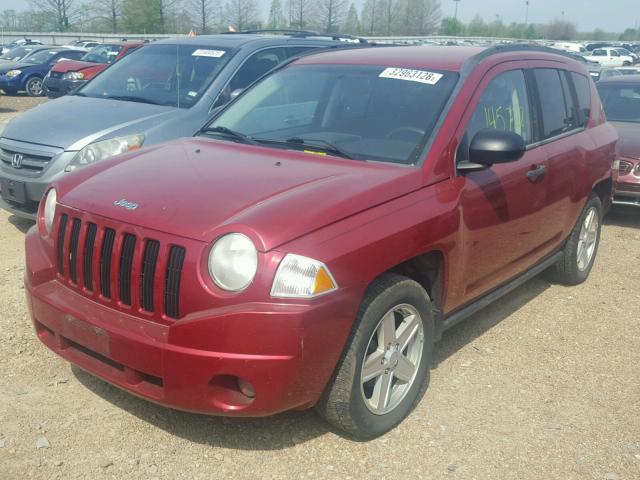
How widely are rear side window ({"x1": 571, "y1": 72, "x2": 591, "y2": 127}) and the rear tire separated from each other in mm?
642

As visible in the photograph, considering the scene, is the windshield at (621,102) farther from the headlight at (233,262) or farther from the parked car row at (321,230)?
the headlight at (233,262)

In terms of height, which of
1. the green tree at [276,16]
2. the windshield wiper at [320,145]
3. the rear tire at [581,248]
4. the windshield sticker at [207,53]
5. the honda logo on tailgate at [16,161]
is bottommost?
the rear tire at [581,248]

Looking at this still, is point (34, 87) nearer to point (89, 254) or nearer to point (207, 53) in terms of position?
point (207, 53)

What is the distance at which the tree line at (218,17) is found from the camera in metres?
55.5

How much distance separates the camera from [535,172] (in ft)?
14.8

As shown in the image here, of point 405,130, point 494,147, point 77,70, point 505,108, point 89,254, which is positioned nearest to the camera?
point 89,254

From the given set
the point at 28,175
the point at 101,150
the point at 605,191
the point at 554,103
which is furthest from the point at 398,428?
the point at 28,175

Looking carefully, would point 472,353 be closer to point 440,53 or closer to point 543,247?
point 543,247

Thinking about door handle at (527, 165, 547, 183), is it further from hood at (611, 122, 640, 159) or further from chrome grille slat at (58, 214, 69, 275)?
hood at (611, 122, 640, 159)

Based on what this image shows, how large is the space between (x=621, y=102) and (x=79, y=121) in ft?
23.0

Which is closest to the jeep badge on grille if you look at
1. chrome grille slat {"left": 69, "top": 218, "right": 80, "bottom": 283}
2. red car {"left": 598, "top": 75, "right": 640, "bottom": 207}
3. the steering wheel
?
chrome grille slat {"left": 69, "top": 218, "right": 80, "bottom": 283}

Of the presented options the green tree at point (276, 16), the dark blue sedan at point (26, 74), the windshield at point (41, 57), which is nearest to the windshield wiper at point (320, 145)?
the dark blue sedan at point (26, 74)

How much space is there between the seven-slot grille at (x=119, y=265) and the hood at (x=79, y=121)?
2.93 m

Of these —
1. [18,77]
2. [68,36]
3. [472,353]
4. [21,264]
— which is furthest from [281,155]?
[68,36]
